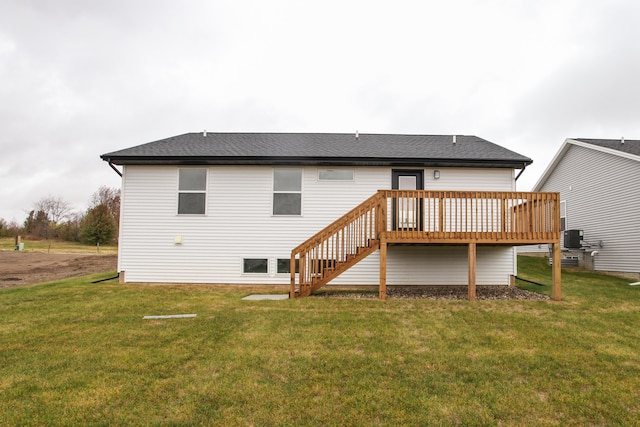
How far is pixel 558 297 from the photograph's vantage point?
7441 mm

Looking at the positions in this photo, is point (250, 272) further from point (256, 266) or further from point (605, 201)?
point (605, 201)

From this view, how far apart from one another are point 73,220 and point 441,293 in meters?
51.9

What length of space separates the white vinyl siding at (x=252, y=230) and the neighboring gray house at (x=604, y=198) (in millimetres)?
5738

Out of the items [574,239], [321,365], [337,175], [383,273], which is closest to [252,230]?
[337,175]

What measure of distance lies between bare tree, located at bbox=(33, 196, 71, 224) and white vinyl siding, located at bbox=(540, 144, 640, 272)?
2170 inches

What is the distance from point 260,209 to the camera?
31.2 feet

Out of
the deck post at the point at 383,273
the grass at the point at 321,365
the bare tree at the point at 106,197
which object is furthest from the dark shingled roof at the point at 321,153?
the bare tree at the point at 106,197

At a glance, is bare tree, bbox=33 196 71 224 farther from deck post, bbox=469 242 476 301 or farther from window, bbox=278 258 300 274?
deck post, bbox=469 242 476 301

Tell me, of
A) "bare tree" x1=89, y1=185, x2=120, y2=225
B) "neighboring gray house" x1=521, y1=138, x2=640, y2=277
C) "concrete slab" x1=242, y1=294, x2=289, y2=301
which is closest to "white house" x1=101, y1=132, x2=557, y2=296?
"concrete slab" x1=242, y1=294, x2=289, y2=301

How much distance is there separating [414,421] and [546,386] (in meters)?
1.55

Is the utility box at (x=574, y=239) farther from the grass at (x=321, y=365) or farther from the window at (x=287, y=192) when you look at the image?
the window at (x=287, y=192)

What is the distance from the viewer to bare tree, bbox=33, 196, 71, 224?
45906 mm

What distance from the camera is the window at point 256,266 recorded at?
941cm

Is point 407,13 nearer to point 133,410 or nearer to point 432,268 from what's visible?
point 432,268
